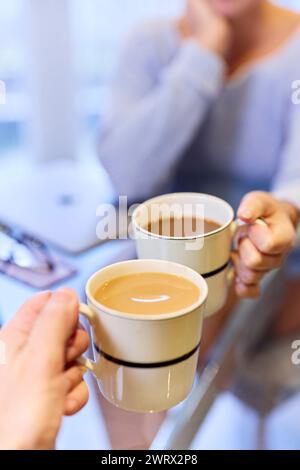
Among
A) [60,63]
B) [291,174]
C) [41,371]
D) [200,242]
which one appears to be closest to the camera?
[41,371]

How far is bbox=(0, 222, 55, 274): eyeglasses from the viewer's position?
0.47m

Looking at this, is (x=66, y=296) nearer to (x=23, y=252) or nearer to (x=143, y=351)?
(x=143, y=351)

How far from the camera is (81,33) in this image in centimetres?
164

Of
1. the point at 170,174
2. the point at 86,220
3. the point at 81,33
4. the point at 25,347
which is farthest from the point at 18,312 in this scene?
the point at 81,33

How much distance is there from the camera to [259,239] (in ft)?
1.49

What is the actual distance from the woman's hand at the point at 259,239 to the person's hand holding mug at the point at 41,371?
19 cm

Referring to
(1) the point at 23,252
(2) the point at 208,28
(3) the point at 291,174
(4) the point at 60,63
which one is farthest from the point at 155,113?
(4) the point at 60,63

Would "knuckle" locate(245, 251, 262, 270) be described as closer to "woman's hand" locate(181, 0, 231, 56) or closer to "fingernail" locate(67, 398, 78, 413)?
"fingernail" locate(67, 398, 78, 413)

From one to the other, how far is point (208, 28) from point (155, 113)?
168 mm

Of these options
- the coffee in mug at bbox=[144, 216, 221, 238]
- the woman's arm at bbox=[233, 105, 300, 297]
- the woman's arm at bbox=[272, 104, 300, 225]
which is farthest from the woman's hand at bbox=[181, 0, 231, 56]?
the coffee in mug at bbox=[144, 216, 221, 238]

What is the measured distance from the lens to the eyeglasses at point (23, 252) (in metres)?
0.47
